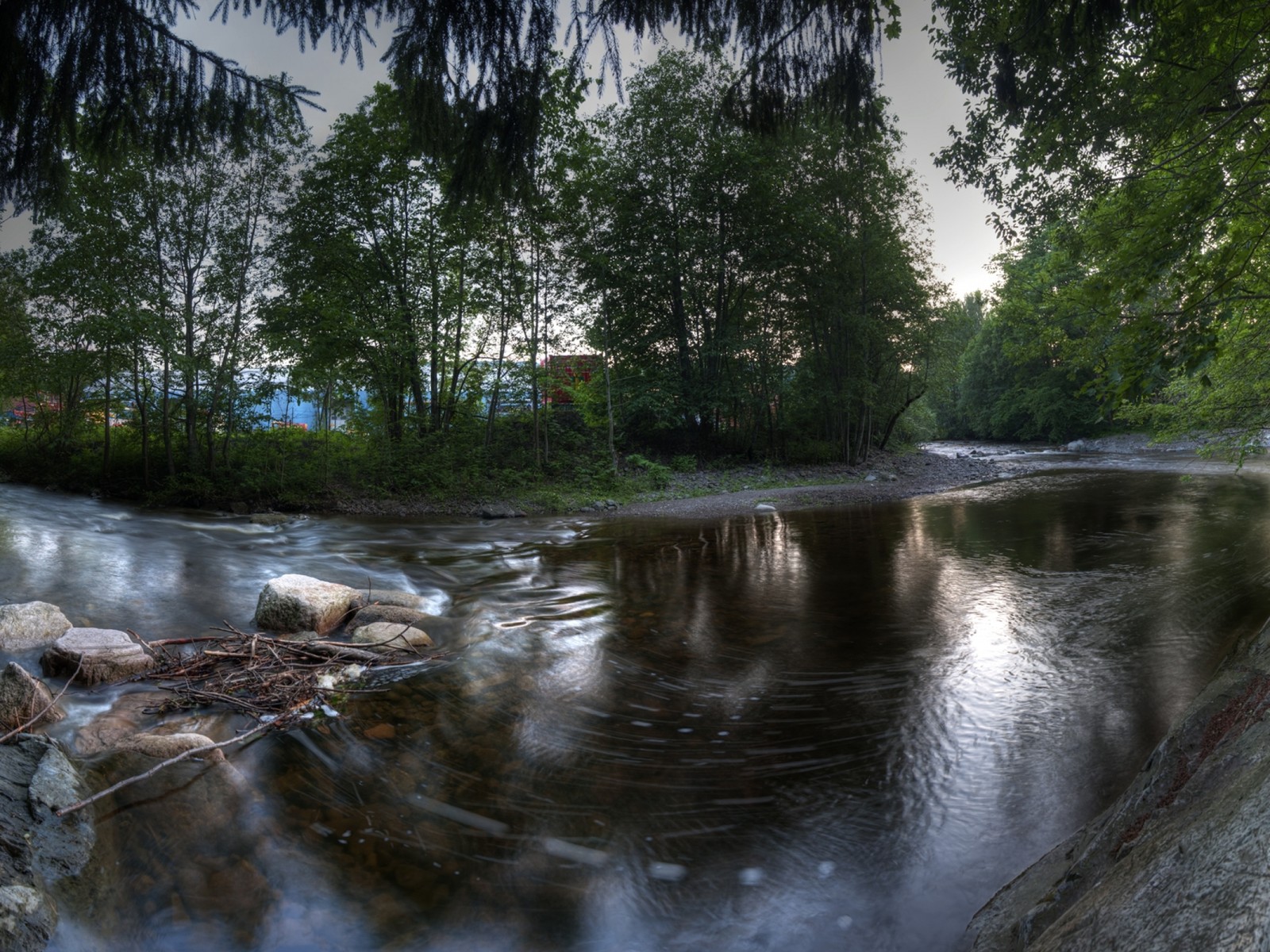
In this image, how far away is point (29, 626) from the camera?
5.28m

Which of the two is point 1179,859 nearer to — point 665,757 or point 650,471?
point 665,757

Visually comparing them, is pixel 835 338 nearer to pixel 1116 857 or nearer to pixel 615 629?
pixel 615 629

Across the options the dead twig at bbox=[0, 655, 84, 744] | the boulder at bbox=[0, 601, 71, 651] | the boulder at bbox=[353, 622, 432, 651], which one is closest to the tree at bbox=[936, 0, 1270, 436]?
the boulder at bbox=[353, 622, 432, 651]

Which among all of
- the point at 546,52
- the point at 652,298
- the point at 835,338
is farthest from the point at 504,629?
the point at 835,338

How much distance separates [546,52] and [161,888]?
4.28m

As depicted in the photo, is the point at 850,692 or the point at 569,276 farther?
the point at 569,276

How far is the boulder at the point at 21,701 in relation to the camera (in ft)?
12.7

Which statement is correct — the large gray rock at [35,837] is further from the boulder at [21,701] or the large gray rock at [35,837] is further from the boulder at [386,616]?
the boulder at [386,616]

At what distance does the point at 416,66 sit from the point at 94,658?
4616 millimetres

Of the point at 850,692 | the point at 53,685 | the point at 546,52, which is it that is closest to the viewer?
the point at 546,52

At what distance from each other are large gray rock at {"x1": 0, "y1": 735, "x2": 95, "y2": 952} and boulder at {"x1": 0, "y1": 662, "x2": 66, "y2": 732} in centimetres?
72

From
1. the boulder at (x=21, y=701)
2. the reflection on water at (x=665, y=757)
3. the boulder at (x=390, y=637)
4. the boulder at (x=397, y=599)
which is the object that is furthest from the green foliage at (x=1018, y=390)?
the boulder at (x=21, y=701)

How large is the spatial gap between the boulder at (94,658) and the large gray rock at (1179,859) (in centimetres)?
559

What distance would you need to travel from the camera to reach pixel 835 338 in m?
22.3
